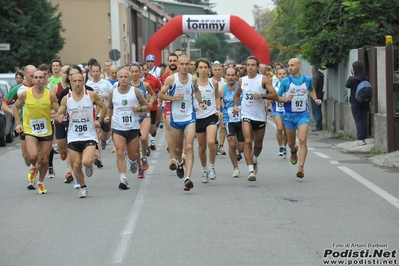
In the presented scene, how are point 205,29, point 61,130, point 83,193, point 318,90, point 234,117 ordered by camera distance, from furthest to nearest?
1. point 205,29
2. point 318,90
3. point 234,117
4. point 61,130
5. point 83,193

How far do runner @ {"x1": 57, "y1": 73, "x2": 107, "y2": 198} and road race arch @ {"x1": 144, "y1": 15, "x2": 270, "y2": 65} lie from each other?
80.4 ft

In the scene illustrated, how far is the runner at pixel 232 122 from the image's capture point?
14727 millimetres

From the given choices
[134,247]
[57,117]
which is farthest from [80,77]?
[134,247]

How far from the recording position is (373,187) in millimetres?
13258

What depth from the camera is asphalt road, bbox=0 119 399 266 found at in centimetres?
835

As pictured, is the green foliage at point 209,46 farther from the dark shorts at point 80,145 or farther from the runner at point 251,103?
the dark shorts at point 80,145

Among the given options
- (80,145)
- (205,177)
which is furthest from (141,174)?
(80,145)

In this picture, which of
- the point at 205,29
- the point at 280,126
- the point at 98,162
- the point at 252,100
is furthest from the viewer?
the point at 205,29

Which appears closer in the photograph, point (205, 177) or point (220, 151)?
point (205, 177)

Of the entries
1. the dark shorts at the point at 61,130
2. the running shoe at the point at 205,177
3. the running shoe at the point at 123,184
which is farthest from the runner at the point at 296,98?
the dark shorts at the point at 61,130

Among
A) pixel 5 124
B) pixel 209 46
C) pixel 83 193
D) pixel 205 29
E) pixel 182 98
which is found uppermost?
pixel 209 46

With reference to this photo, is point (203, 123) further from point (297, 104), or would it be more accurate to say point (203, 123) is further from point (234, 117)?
point (297, 104)

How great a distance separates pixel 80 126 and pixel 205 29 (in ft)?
83.6

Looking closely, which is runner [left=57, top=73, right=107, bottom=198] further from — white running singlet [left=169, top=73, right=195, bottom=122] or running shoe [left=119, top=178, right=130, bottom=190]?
white running singlet [left=169, top=73, right=195, bottom=122]
